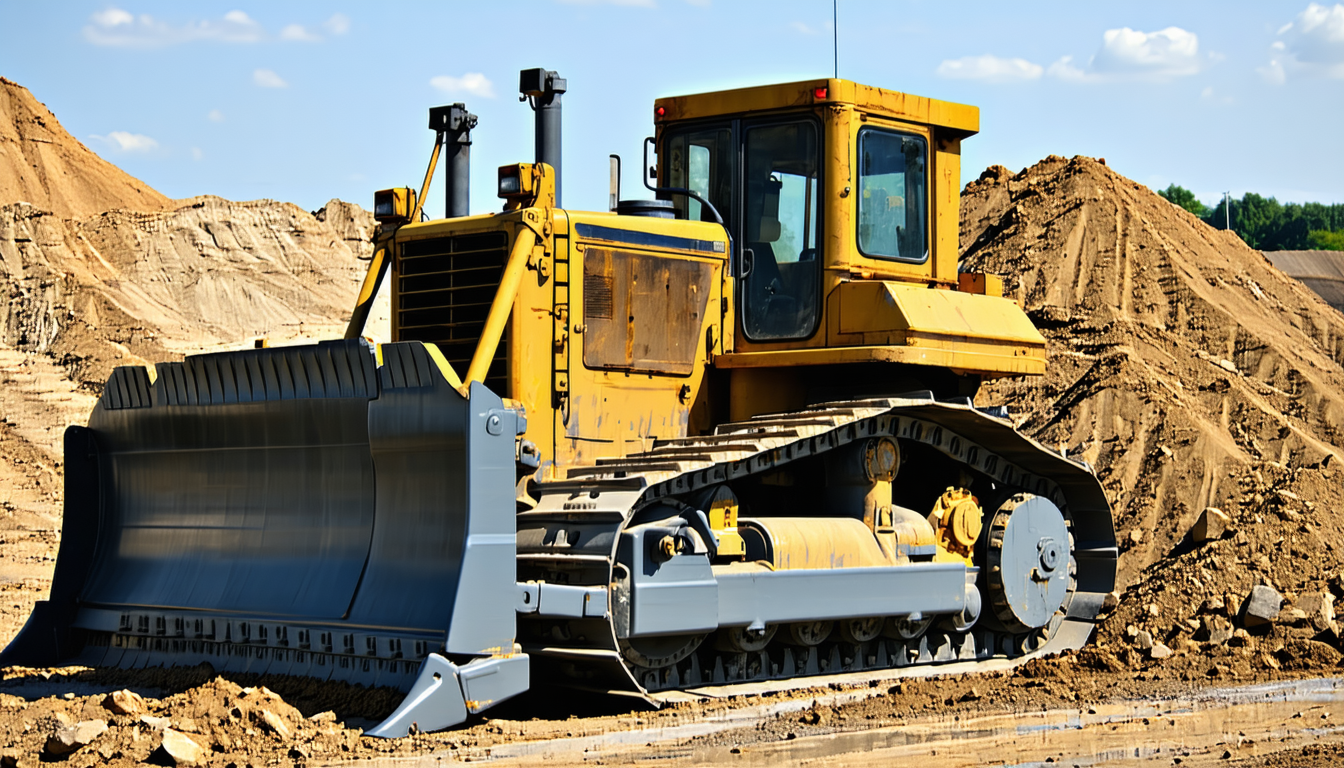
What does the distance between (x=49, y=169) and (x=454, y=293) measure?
39231mm

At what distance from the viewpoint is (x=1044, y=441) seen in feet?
62.0

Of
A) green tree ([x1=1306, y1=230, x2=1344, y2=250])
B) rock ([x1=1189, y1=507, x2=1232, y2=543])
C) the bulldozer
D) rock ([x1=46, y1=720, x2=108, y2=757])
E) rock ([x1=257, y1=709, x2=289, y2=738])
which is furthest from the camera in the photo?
green tree ([x1=1306, y1=230, x2=1344, y2=250])

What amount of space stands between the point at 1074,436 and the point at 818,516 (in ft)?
29.6

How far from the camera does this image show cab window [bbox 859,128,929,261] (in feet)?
35.1

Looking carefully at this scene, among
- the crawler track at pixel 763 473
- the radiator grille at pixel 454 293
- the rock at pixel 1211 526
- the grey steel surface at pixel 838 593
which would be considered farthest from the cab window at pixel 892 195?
the rock at pixel 1211 526

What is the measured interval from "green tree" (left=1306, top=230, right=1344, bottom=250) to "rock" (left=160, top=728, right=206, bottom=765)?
93715 millimetres

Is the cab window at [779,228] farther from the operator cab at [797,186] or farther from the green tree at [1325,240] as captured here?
the green tree at [1325,240]

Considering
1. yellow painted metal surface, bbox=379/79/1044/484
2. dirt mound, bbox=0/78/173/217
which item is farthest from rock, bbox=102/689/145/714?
dirt mound, bbox=0/78/173/217

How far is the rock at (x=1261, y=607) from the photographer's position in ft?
38.9

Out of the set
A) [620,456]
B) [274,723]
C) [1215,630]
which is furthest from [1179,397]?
[274,723]

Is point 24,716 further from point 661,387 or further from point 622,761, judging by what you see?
point 661,387

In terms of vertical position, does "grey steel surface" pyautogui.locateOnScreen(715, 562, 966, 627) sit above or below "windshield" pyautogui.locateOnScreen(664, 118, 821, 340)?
below

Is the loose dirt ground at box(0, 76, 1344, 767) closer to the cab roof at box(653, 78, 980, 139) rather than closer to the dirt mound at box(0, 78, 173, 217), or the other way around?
the cab roof at box(653, 78, 980, 139)

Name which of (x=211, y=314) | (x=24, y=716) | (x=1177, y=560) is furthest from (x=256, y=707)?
(x=211, y=314)
